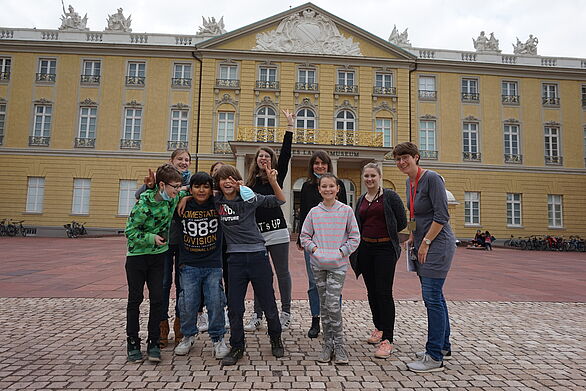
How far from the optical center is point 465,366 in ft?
10.6

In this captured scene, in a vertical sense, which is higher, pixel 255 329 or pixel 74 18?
pixel 74 18

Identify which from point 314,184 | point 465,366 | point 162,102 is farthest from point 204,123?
point 465,366

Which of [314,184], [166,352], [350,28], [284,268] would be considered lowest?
[166,352]

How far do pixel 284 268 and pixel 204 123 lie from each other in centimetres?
2103

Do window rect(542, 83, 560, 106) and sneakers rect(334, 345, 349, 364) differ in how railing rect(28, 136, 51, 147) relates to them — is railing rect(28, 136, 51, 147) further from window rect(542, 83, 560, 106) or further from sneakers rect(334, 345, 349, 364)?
window rect(542, 83, 560, 106)

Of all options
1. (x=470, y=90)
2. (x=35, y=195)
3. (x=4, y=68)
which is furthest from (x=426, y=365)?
(x=4, y=68)

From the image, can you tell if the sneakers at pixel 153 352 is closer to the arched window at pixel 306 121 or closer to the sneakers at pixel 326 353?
the sneakers at pixel 326 353

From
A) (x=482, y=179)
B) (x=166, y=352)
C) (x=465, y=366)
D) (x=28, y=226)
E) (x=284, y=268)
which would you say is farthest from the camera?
(x=482, y=179)

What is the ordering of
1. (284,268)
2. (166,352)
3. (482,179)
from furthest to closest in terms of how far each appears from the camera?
(482,179) → (284,268) → (166,352)

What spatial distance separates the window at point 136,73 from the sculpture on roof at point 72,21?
460 cm

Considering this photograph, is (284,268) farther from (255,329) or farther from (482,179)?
(482,179)

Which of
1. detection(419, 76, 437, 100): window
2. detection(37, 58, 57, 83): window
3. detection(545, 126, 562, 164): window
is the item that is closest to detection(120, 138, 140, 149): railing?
detection(37, 58, 57, 83): window

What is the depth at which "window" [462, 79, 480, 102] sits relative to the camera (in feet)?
81.6

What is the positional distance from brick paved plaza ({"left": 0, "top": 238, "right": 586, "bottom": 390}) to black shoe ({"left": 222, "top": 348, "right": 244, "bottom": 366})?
60mm
